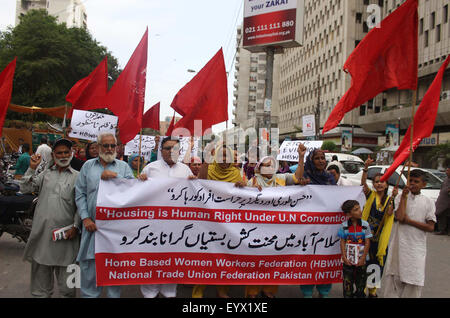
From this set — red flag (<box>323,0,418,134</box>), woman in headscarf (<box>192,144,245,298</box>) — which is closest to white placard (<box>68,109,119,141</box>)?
woman in headscarf (<box>192,144,245,298</box>)

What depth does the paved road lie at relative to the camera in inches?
197

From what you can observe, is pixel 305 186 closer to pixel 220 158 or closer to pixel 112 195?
pixel 220 158

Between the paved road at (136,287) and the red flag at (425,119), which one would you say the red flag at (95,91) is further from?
the red flag at (425,119)

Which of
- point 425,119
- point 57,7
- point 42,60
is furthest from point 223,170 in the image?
point 57,7

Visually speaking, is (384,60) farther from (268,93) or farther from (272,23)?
(272,23)

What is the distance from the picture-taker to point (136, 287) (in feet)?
17.0

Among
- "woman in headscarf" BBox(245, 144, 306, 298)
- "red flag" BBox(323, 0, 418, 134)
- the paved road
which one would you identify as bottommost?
the paved road

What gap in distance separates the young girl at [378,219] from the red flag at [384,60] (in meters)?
0.95

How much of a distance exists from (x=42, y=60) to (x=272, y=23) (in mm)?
24846

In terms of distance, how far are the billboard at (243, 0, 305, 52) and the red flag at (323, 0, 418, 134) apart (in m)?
14.3

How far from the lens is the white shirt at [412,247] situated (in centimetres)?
429

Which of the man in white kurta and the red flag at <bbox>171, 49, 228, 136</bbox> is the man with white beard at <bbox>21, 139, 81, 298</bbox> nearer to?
the man in white kurta
